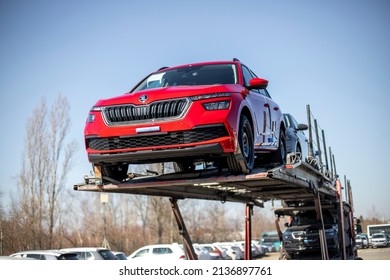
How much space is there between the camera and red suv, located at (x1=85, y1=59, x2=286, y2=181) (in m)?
4.32

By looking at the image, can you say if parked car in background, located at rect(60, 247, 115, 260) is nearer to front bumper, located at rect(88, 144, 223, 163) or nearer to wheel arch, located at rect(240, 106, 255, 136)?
front bumper, located at rect(88, 144, 223, 163)

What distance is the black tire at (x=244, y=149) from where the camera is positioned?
452cm

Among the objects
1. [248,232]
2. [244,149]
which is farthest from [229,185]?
[248,232]

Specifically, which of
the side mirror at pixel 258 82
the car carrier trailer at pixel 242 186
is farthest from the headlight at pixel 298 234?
the side mirror at pixel 258 82

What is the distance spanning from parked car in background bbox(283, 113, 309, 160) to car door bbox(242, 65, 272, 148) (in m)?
1.80

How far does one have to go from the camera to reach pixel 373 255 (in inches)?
399

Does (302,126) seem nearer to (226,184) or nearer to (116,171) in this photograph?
(226,184)

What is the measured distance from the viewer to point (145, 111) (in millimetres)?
4500

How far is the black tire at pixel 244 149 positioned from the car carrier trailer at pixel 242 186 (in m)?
0.08

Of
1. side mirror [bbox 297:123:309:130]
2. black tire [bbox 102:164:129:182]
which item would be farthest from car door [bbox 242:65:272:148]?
side mirror [bbox 297:123:309:130]

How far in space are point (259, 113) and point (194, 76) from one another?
2.69 feet
